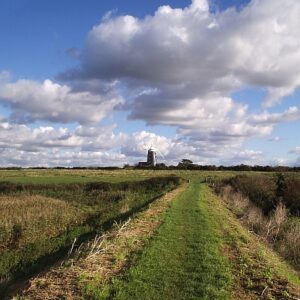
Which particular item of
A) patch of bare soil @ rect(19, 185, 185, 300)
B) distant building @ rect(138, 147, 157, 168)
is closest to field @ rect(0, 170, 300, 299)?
patch of bare soil @ rect(19, 185, 185, 300)

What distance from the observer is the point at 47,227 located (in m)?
25.8

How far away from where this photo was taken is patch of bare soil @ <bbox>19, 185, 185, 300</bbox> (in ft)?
32.1

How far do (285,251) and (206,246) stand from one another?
4.01 m

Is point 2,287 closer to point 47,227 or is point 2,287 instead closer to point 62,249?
point 62,249

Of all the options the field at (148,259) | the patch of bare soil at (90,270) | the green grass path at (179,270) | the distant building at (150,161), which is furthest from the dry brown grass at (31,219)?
the distant building at (150,161)

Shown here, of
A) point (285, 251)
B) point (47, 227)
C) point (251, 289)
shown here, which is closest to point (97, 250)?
point (251, 289)

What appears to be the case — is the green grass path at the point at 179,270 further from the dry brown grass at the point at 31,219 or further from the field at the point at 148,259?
the dry brown grass at the point at 31,219

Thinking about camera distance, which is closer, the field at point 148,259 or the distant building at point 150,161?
the field at point 148,259

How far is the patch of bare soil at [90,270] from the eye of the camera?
9773mm

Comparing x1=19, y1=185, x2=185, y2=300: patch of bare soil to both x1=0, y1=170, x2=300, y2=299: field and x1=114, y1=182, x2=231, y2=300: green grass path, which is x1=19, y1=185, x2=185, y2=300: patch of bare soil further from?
x1=114, y1=182, x2=231, y2=300: green grass path

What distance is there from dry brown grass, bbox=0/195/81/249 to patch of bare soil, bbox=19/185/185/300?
7.40 m

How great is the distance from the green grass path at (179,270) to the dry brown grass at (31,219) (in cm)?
815

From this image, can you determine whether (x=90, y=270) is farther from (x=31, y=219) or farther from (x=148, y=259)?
(x=31, y=219)

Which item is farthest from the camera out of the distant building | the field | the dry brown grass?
the distant building
